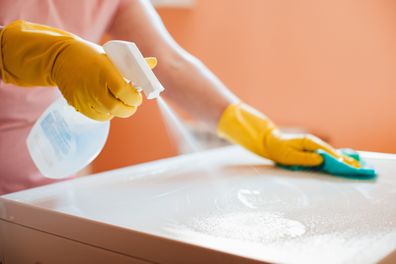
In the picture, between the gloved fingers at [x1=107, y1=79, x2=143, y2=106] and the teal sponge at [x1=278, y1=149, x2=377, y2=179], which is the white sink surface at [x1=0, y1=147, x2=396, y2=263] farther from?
the gloved fingers at [x1=107, y1=79, x2=143, y2=106]

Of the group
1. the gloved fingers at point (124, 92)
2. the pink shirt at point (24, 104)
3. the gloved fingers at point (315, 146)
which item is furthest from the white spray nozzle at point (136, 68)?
the gloved fingers at point (315, 146)

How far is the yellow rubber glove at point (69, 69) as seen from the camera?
683 mm

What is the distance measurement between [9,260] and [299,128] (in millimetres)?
1470

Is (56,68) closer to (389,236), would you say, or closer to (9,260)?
(9,260)

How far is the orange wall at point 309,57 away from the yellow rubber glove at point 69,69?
4.43ft

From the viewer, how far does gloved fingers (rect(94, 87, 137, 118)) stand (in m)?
0.69

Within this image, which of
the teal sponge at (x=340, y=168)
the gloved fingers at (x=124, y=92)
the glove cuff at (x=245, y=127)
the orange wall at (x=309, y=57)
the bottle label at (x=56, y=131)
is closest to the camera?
the gloved fingers at (x=124, y=92)

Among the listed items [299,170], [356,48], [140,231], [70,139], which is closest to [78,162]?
[70,139]

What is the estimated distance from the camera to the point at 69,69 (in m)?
0.71

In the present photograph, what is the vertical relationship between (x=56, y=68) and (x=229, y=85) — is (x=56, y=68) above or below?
above

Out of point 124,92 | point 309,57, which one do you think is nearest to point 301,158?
point 124,92

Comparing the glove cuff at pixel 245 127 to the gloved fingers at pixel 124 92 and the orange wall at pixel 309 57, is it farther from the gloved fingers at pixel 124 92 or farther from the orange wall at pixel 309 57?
the orange wall at pixel 309 57

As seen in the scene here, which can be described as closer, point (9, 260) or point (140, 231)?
point (140, 231)

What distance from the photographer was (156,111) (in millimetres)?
2453
